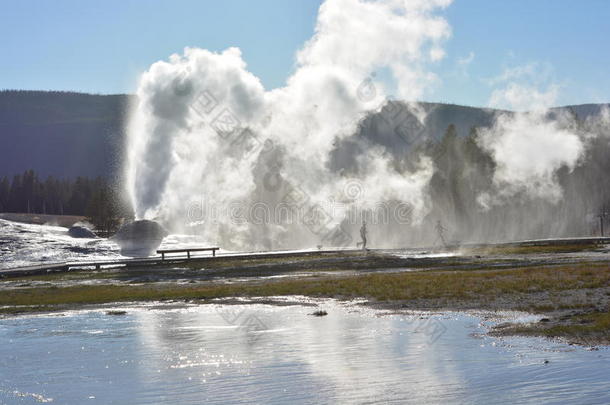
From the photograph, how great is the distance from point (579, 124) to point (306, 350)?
306 ft

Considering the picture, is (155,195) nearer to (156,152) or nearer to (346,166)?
(156,152)

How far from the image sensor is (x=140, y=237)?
81.9 m

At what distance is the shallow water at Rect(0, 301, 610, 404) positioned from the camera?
1378 centimetres

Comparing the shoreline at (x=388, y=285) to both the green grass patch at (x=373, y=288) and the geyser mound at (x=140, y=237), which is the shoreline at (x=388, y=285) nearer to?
the green grass patch at (x=373, y=288)

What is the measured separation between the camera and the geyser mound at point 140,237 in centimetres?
8031

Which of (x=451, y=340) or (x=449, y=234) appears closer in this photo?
(x=451, y=340)

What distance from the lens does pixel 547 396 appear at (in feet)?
42.5

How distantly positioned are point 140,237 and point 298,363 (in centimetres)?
6758

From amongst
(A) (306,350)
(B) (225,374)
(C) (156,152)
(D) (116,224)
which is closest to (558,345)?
(A) (306,350)

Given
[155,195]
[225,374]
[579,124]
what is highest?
[579,124]

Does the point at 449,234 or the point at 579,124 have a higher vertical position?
the point at 579,124

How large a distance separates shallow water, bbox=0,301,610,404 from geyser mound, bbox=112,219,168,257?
2199 inches

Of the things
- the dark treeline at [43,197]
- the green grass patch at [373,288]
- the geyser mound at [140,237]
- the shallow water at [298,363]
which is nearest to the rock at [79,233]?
the geyser mound at [140,237]

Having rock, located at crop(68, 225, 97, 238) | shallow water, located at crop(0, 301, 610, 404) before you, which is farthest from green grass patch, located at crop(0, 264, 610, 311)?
rock, located at crop(68, 225, 97, 238)
